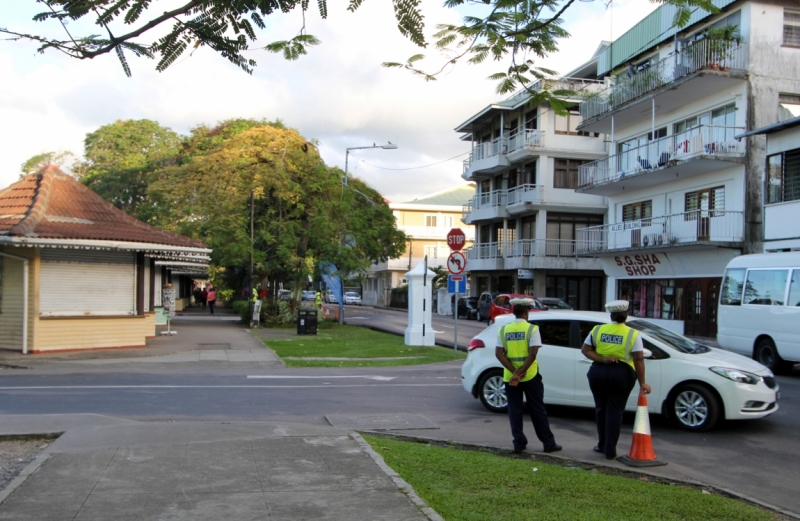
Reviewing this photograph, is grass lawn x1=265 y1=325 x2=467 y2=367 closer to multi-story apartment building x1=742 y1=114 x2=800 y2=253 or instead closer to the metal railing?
multi-story apartment building x1=742 y1=114 x2=800 y2=253

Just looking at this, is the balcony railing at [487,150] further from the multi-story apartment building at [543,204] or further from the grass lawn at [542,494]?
the grass lawn at [542,494]

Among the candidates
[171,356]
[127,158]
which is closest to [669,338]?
[171,356]

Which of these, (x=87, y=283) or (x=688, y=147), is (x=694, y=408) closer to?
(x=87, y=283)

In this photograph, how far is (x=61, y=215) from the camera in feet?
64.3

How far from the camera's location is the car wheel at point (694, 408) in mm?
9406

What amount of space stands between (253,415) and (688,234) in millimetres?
22533

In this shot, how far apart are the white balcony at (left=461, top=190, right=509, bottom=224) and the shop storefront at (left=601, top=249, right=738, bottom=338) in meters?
13.0

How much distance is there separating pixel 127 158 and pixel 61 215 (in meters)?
27.6

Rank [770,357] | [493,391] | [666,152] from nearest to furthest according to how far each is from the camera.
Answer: [493,391] → [770,357] → [666,152]

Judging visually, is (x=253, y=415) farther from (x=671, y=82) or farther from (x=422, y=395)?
(x=671, y=82)

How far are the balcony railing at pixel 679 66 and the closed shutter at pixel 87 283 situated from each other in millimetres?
14722

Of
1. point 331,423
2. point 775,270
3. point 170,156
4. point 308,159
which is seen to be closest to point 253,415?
point 331,423

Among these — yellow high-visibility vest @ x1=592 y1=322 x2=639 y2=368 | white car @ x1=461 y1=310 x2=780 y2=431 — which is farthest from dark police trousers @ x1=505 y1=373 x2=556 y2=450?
white car @ x1=461 y1=310 x2=780 y2=431

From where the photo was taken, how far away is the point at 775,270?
672 inches
